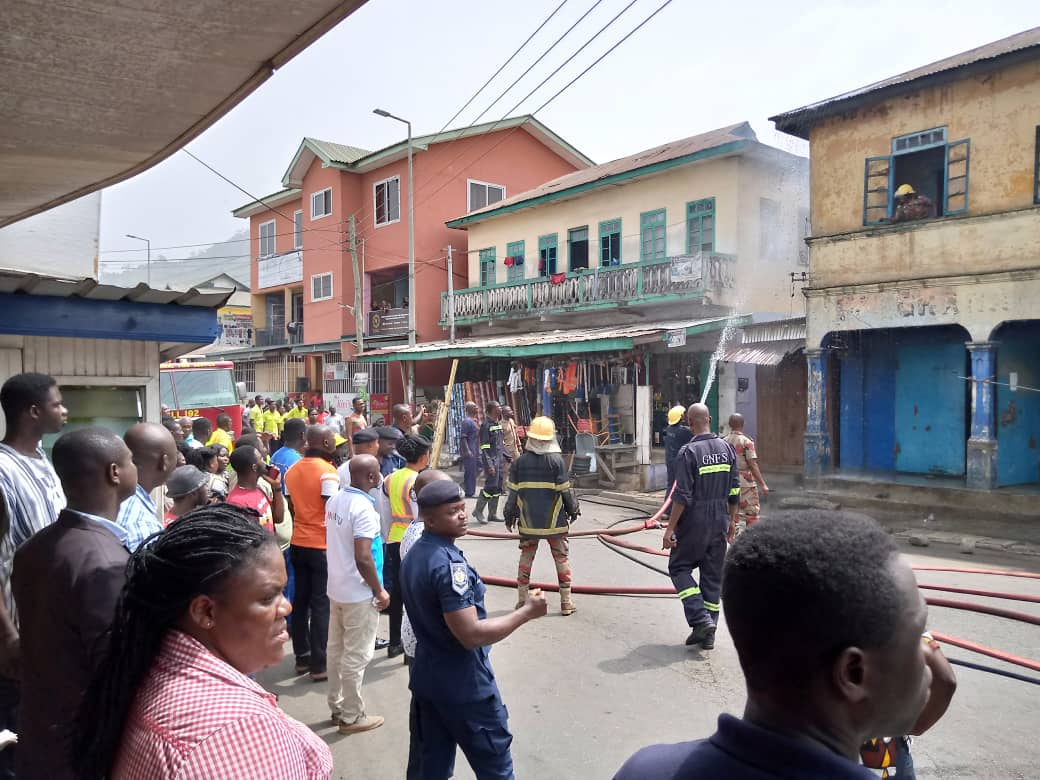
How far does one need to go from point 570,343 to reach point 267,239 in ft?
72.8

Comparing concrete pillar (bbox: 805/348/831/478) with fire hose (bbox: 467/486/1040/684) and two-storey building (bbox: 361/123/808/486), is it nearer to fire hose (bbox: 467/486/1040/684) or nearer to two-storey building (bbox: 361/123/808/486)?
two-storey building (bbox: 361/123/808/486)

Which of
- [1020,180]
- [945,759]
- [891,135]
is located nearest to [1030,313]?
[1020,180]

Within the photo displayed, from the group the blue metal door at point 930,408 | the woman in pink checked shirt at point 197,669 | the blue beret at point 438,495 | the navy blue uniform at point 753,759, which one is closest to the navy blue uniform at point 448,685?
the blue beret at point 438,495

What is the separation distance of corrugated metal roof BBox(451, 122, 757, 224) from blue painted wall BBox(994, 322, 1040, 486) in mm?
7120

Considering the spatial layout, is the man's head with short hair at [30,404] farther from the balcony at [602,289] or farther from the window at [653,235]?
the window at [653,235]

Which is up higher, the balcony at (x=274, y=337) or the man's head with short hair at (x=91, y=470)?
the balcony at (x=274, y=337)

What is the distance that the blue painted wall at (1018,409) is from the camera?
1352 cm

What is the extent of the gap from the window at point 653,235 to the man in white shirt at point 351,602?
15.6 m

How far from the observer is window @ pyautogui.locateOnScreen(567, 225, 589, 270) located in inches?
838

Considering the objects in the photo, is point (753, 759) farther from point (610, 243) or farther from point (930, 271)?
point (610, 243)

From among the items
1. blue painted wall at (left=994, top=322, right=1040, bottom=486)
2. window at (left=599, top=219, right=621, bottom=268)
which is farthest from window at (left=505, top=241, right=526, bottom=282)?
blue painted wall at (left=994, top=322, right=1040, bottom=486)

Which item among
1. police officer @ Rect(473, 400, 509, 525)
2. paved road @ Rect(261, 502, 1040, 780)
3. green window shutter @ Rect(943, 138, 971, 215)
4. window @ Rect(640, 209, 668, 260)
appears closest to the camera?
paved road @ Rect(261, 502, 1040, 780)

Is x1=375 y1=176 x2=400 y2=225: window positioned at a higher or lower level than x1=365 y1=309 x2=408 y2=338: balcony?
higher

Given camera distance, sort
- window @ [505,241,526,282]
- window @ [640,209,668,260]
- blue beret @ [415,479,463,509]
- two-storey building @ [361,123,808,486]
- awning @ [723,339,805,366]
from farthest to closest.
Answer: window @ [505,241,526,282] < window @ [640,209,668,260] < two-storey building @ [361,123,808,486] < awning @ [723,339,805,366] < blue beret @ [415,479,463,509]
